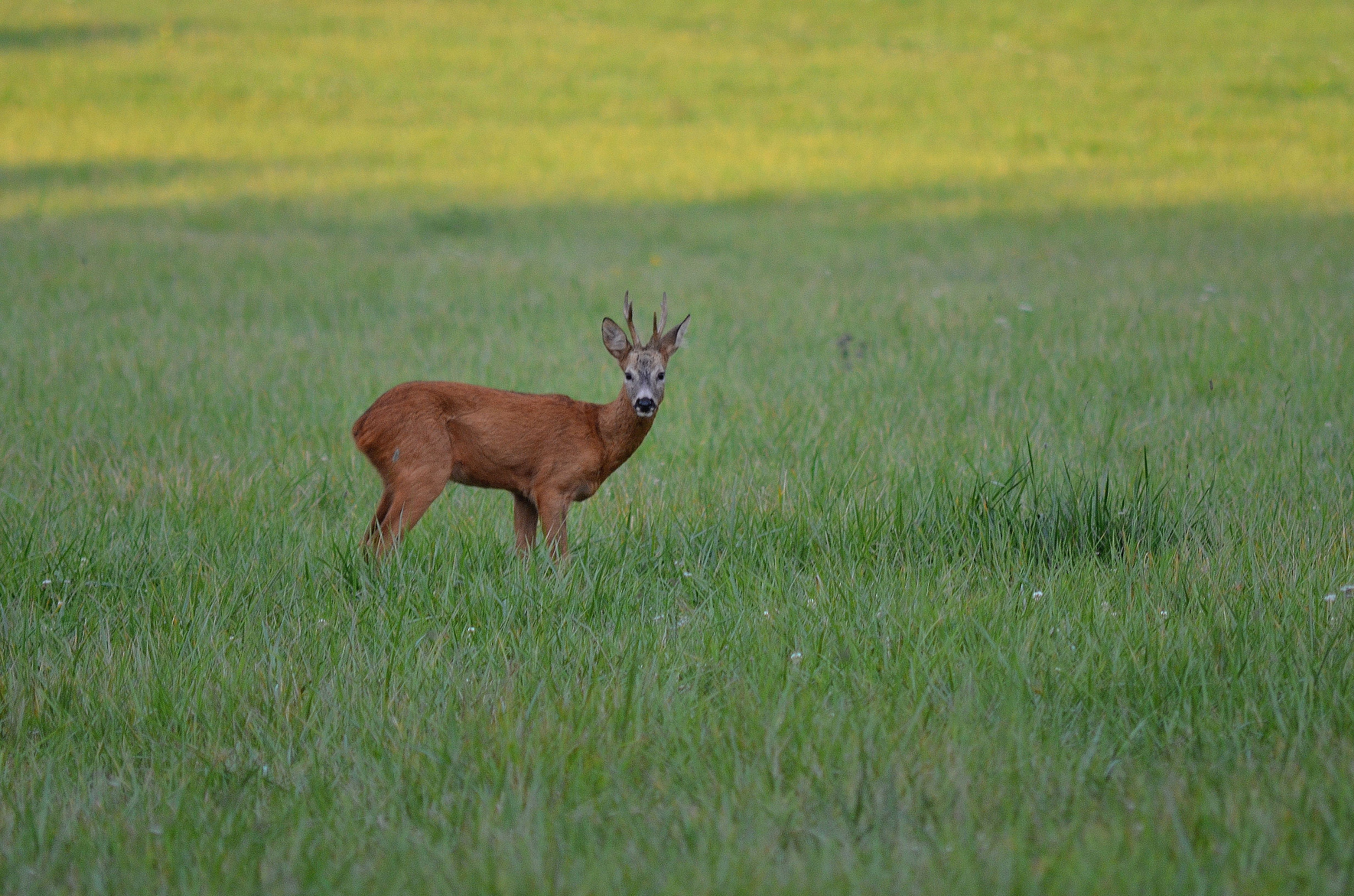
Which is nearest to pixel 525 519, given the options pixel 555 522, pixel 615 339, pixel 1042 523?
pixel 555 522

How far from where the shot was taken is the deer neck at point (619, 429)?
4.55m

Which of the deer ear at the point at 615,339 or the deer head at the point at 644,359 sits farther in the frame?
the deer ear at the point at 615,339

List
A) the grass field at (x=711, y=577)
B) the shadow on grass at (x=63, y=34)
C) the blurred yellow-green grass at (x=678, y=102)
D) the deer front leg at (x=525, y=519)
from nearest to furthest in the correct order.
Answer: the grass field at (x=711, y=577) → the deer front leg at (x=525, y=519) → the blurred yellow-green grass at (x=678, y=102) → the shadow on grass at (x=63, y=34)

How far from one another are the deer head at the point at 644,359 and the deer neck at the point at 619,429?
1.9 inches

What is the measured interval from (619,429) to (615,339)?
32 cm

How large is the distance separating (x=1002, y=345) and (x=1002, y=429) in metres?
2.07

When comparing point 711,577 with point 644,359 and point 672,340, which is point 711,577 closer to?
point 644,359

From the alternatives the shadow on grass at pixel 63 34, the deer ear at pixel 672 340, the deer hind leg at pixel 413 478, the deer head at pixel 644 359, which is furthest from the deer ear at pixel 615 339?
the shadow on grass at pixel 63 34

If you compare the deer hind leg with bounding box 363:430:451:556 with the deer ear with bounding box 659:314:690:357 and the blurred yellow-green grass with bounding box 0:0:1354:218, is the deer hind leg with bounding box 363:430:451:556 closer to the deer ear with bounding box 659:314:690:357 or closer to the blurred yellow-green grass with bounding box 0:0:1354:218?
the deer ear with bounding box 659:314:690:357

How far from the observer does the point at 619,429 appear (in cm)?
456

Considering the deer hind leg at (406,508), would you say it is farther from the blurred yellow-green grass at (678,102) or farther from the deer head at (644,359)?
the blurred yellow-green grass at (678,102)

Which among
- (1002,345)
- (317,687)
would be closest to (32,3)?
(1002,345)

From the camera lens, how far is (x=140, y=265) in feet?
36.9

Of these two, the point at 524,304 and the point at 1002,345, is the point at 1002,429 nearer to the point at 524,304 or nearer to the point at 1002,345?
the point at 1002,345
